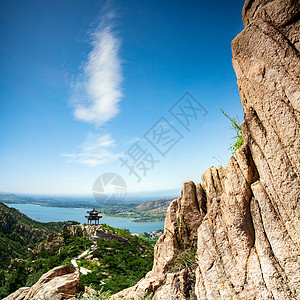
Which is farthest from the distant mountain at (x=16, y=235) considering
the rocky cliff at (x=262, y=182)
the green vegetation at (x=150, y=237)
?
the rocky cliff at (x=262, y=182)

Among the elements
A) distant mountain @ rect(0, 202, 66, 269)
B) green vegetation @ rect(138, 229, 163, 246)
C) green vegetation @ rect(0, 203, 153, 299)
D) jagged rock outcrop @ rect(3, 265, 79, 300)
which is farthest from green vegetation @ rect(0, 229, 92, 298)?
green vegetation @ rect(138, 229, 163, 246)

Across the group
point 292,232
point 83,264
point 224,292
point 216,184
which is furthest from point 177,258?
point 83,264

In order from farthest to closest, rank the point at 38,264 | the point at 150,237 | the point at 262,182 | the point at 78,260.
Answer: the point at 150,237 → the point at 38,264 → the point at 78,260 → the point at 262,182

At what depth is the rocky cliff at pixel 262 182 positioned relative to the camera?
4.13 meters

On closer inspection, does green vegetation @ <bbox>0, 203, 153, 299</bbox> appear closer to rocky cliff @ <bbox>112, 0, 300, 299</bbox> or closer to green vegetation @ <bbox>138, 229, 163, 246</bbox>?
rocky cliff @ <bbox>112, 0, 300, 299</bbox>

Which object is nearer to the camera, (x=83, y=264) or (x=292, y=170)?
(x=292, y=170)

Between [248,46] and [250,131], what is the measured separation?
2.27 m

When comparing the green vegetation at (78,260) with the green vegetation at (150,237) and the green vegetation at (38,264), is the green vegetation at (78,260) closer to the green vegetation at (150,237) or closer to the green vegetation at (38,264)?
the green vegetation at (38,264)

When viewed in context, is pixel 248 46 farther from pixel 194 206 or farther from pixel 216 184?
pixel 194 206

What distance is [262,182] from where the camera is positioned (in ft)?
15.8

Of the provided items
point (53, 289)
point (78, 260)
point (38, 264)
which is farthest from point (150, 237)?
point (53, 289)

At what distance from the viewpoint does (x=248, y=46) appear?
195 inches

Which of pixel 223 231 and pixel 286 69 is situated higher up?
pixel 286 69

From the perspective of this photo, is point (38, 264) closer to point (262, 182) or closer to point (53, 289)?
point (53, 289)
